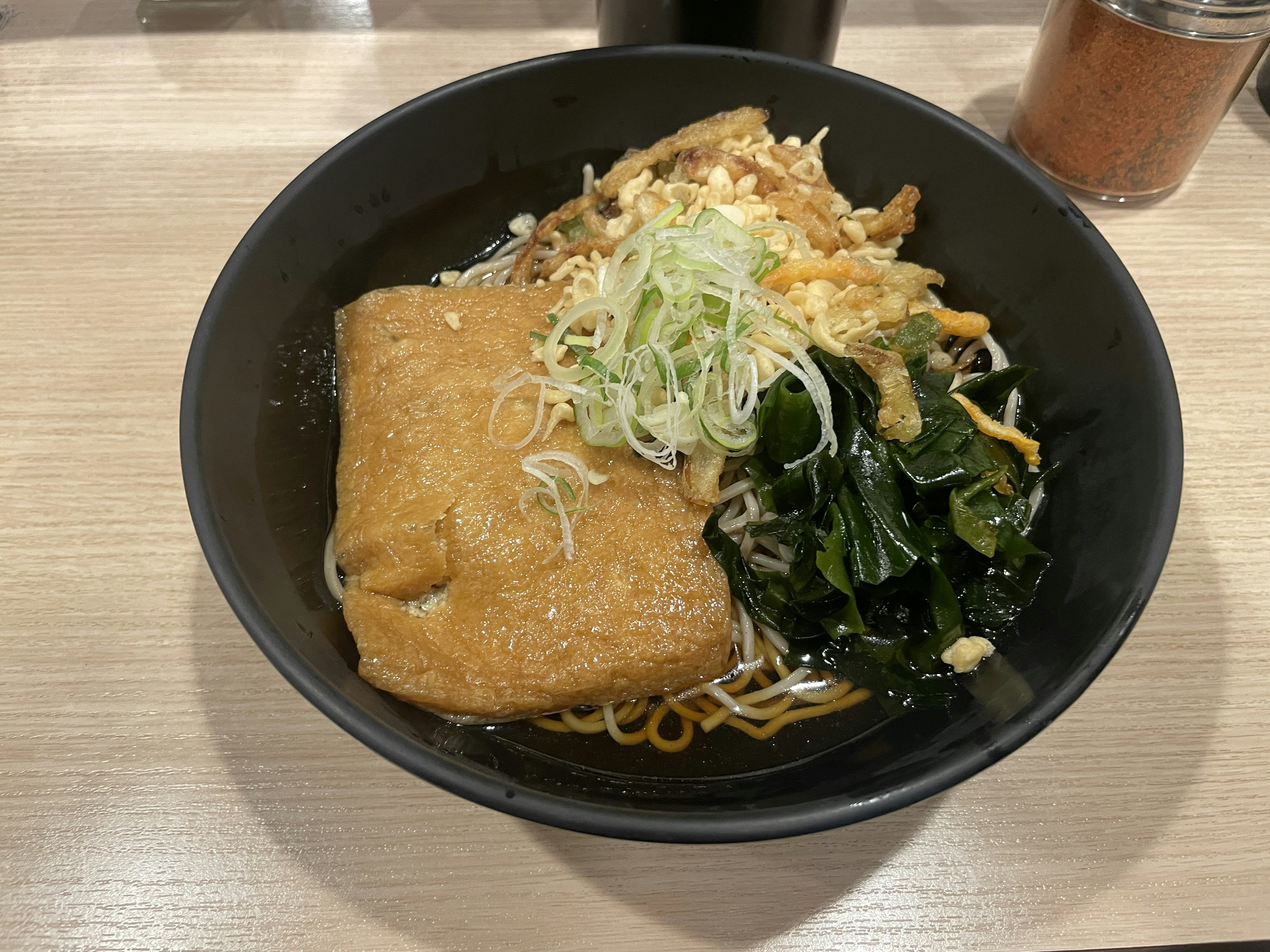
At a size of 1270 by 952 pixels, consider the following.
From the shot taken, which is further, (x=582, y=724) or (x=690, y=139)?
(x=690, y=139)

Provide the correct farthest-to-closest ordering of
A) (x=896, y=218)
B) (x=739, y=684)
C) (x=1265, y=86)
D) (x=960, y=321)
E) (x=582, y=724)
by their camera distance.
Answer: (x=1265, y=86)
(x=896, y=218)
(x=960, y=321)
(x=739, y=684)
(x=582, y=724)

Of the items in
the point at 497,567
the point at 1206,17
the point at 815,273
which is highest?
the point at 1206,17

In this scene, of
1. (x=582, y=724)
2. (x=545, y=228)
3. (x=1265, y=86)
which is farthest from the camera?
(x=1265, y=86)

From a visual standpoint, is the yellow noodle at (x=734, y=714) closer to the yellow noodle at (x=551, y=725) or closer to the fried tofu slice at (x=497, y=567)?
the fried tofu slice at (x=497, y=567)

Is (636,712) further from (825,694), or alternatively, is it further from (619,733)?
(825,694)

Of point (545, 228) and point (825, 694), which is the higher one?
point (545, 228)

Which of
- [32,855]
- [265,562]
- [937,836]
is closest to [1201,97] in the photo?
[937,836]

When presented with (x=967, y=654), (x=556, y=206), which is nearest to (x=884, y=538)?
(x=967, y=654)
